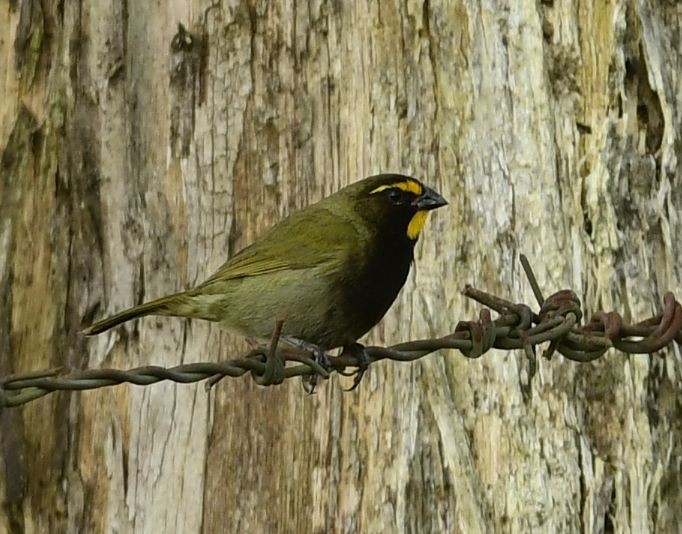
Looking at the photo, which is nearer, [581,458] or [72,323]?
[581,458]

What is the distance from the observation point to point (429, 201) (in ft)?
17.5

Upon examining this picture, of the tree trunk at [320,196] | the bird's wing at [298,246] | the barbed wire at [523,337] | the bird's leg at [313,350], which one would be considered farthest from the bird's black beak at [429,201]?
the barbed wire at [523,337]

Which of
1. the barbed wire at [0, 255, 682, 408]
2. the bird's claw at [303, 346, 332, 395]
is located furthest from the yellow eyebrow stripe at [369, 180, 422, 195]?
the barbed wire at [0, 255, 682, 408]

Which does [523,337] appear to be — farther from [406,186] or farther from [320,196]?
[320,196]

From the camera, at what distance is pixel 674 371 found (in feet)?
18.4

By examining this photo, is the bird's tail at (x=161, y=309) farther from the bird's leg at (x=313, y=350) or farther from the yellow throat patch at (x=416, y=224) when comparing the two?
the yellow throat patch at (x=416, y=224)

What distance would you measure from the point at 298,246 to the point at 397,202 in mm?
475

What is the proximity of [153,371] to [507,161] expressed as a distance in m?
2.84

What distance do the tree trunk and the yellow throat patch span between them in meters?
0.43

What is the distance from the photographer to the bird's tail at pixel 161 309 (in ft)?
15.8

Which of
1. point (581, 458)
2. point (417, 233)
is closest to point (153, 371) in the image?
point (417, 233)

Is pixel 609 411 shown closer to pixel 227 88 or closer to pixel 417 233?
pixel 417 233

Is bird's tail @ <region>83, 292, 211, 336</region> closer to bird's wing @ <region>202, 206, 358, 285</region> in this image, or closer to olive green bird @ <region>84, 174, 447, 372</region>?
olive green bird @ <region>84, 174, 447, 372</region>

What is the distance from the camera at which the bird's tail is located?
15.8 ft
